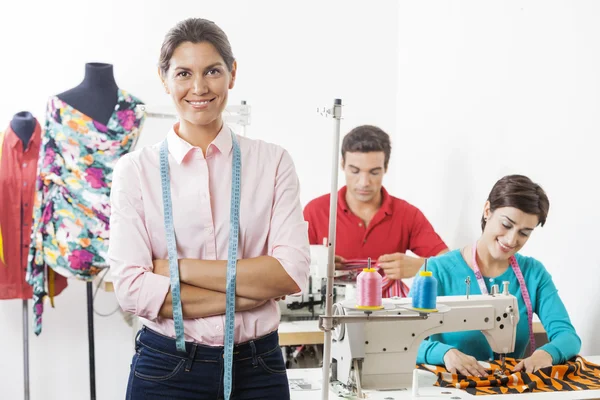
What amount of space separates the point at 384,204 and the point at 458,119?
2.04 feet

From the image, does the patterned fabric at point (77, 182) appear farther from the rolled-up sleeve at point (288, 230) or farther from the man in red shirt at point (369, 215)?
the rolled-up sleeve at point (288, 230)

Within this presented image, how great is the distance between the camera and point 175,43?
4.83 feet

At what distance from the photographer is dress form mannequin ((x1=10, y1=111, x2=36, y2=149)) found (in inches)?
131

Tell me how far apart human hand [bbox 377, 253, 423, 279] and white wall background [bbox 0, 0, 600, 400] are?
51 cm

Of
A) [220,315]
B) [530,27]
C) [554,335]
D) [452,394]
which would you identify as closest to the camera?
[220,315]

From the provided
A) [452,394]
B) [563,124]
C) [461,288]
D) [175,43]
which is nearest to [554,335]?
[461,288]

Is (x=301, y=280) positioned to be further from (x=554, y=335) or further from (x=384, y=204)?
(x=384, y=204)

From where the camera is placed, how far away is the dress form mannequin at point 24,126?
3.33m

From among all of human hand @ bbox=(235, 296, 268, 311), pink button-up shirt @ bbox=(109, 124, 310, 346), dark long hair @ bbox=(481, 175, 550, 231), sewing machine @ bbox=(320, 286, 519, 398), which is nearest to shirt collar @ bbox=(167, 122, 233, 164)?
pink button-up shirt @ bbox=(109, 124, 310, 346)

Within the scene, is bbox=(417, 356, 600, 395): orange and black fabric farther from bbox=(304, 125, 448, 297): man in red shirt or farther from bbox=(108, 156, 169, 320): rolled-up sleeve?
bbox=(304, 125, 448, 297): man in red shirt

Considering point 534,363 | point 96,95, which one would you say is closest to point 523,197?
point 534,363

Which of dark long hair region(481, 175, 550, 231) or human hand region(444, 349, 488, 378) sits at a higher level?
dark long hair region(481, 175, 550, 231)

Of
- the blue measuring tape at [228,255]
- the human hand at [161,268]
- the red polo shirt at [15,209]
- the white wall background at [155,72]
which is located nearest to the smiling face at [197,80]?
the blue measuring tape at [228,255]

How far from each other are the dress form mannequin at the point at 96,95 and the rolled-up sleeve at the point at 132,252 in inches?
70.7
